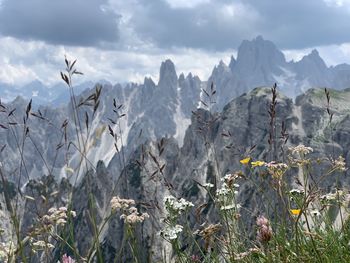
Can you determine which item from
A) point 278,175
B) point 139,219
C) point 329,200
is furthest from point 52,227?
point 329,200

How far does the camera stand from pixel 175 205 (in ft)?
19.1

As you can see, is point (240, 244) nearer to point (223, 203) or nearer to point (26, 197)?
point (223, 203)

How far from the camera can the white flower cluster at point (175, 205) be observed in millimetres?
5793

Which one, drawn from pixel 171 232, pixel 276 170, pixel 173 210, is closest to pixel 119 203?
pixel 173 210

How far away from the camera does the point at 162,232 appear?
530 cm

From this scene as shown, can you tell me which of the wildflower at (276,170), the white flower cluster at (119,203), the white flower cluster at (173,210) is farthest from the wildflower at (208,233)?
the white flower cluster at (119,203)

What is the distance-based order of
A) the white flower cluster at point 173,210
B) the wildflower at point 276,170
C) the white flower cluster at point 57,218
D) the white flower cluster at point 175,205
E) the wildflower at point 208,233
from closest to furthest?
the wildflower at point 276,170 < the wildflower at point 208,233 < the white flower cluster at point 57,218 < the white flower cluster at point 173,210 < the white flower cluster at point 175,205

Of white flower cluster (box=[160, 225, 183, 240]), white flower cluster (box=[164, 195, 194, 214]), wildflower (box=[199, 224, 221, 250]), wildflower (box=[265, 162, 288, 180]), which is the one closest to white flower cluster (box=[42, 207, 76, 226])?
white flower cluster (box=[160, 225, 183, 240])

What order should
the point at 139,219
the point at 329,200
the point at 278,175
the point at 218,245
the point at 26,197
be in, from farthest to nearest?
the point at 329,200 → the point at 218,245 → the point at 139,219 → the point at 26,197 → the point at 278,175

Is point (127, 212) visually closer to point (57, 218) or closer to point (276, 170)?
point (57, 218)

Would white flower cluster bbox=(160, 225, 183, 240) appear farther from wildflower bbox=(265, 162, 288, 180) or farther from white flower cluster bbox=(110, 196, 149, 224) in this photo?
wildflower bbox=(265, 162, 288, 180)

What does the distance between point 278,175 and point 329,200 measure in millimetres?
2579

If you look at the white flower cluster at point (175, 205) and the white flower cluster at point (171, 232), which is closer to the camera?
the white flower cluster at point (171, 232)

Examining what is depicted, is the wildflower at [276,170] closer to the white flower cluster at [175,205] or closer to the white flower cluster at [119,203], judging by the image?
the white flower cluster at [175,205]
